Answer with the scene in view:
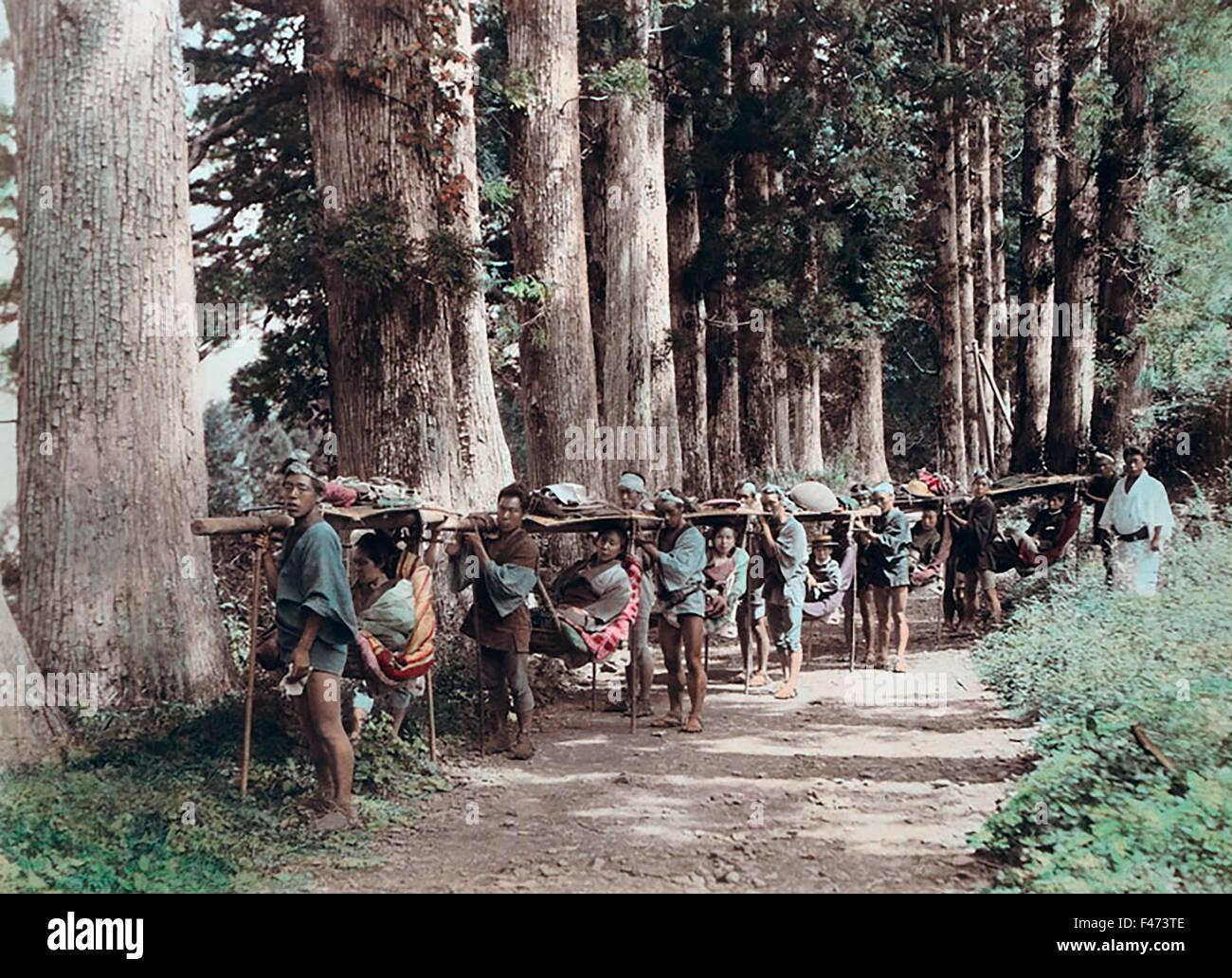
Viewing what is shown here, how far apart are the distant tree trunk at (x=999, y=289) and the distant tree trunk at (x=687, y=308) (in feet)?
7.96

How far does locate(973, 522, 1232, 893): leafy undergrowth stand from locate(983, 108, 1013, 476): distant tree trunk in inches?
84.0

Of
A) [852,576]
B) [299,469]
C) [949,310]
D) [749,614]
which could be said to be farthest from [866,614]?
[299,469]

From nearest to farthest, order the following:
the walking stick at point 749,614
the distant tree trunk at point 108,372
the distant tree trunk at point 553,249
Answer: the distant tree trunk at point 108,372
the walking stick at point 749,614
the distant tree trunk at point 553,249

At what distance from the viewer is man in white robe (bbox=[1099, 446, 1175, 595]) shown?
19.7ft

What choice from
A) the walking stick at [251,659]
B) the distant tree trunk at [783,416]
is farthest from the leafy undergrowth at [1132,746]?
the distant tree trunk at [783,416]

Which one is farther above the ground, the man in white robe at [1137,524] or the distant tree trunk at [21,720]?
the man in white robe at [1137,524]

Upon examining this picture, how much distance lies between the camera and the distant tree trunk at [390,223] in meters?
6.24

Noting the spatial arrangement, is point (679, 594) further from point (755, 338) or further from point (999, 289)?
point (755, 338)

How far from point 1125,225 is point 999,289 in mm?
1844

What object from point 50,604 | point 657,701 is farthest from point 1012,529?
point 50,604

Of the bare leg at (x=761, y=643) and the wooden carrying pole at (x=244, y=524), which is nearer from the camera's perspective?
the wooden carrying pole at (x=244, y=524)

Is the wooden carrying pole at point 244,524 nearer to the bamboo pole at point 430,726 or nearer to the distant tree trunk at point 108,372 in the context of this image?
the distant tree trunk at point 108,372

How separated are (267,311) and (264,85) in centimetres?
134

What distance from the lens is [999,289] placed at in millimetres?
8500
